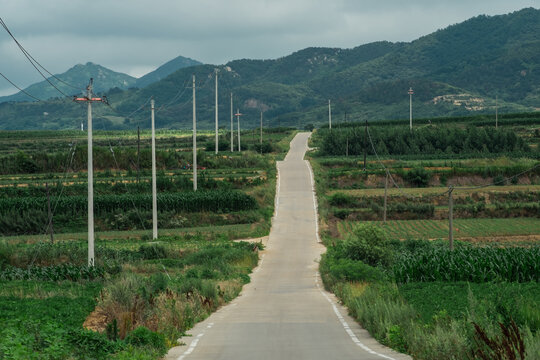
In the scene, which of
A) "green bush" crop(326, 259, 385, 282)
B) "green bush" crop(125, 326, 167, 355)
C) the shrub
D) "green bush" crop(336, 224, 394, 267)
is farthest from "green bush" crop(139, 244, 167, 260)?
the shrub

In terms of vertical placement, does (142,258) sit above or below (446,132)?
below

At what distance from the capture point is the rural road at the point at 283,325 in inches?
670

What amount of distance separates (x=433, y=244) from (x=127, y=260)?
64.6 ft

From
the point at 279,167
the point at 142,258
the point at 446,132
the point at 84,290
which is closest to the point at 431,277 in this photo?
the point at 84,290

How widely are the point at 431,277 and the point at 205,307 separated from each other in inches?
484

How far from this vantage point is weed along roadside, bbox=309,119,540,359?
1633 centimetres

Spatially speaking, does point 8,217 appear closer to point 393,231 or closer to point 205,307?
point 393,231

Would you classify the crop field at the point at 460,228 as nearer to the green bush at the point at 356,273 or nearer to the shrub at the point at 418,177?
the shrub at the point at 418,177

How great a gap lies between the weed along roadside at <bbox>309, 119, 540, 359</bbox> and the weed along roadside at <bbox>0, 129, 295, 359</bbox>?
5607 mm

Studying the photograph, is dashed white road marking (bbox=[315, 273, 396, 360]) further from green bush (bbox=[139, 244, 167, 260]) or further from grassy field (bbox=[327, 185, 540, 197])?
grassy field (bbox=[327, 185, 540, 197])

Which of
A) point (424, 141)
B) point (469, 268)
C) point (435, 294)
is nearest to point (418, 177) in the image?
point (424, 141)

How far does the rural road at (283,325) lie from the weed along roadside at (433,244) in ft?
2.68

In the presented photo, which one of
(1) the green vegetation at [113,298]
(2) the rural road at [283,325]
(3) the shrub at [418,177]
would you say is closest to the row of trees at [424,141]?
(3) the shrub at [418,177]

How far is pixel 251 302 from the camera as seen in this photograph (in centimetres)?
2936
